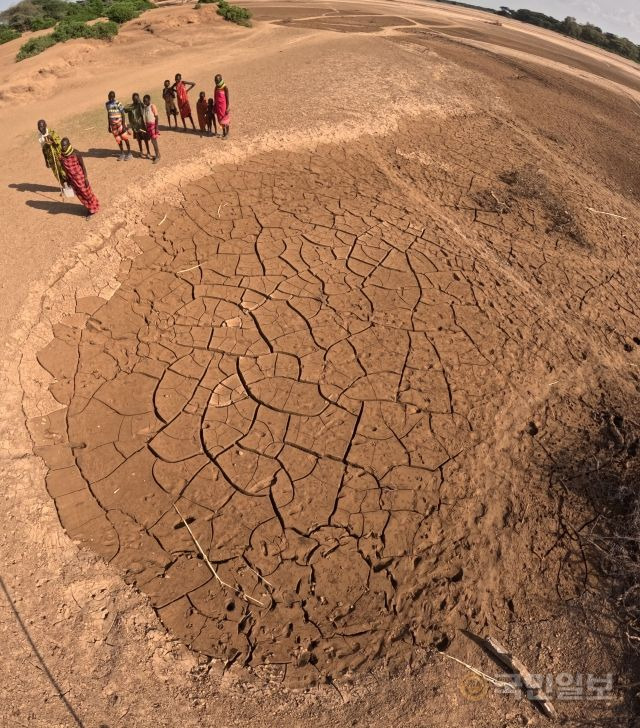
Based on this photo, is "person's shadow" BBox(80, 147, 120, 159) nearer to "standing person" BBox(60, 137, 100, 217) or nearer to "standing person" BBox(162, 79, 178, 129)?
"standing person" BBox(162, 79, 178, 129)

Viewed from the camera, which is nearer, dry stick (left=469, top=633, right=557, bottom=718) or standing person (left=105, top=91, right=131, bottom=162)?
dry stick (left=469, top=633, right=557, bottom=718)

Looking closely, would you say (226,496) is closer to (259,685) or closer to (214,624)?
(214,624)

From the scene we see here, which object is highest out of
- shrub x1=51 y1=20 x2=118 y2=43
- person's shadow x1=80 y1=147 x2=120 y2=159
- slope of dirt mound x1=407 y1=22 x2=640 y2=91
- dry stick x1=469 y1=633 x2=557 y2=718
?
slope of dirt mound x1=407 y1=22 x2=640 y2=91

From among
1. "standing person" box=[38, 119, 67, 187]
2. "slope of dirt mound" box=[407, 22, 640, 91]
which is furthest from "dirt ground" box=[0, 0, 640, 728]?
"slope of dirt mound" box=[407, 22, 640, 91]

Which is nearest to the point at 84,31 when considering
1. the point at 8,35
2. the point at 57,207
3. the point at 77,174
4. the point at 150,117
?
the point at 8,35

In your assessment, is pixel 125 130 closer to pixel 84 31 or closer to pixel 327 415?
pixel 327 415

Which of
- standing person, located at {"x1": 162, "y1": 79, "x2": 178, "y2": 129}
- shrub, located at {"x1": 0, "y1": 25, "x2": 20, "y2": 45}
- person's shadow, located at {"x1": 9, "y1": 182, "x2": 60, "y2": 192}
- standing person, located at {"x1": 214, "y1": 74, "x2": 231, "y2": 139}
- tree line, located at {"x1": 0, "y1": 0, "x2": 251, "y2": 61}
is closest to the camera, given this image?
person's shadow, located at {"x1": 9, "y1": 182, "x2": 60, "y2": 192}

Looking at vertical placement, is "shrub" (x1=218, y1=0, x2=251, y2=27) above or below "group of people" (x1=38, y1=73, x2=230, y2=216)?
above
